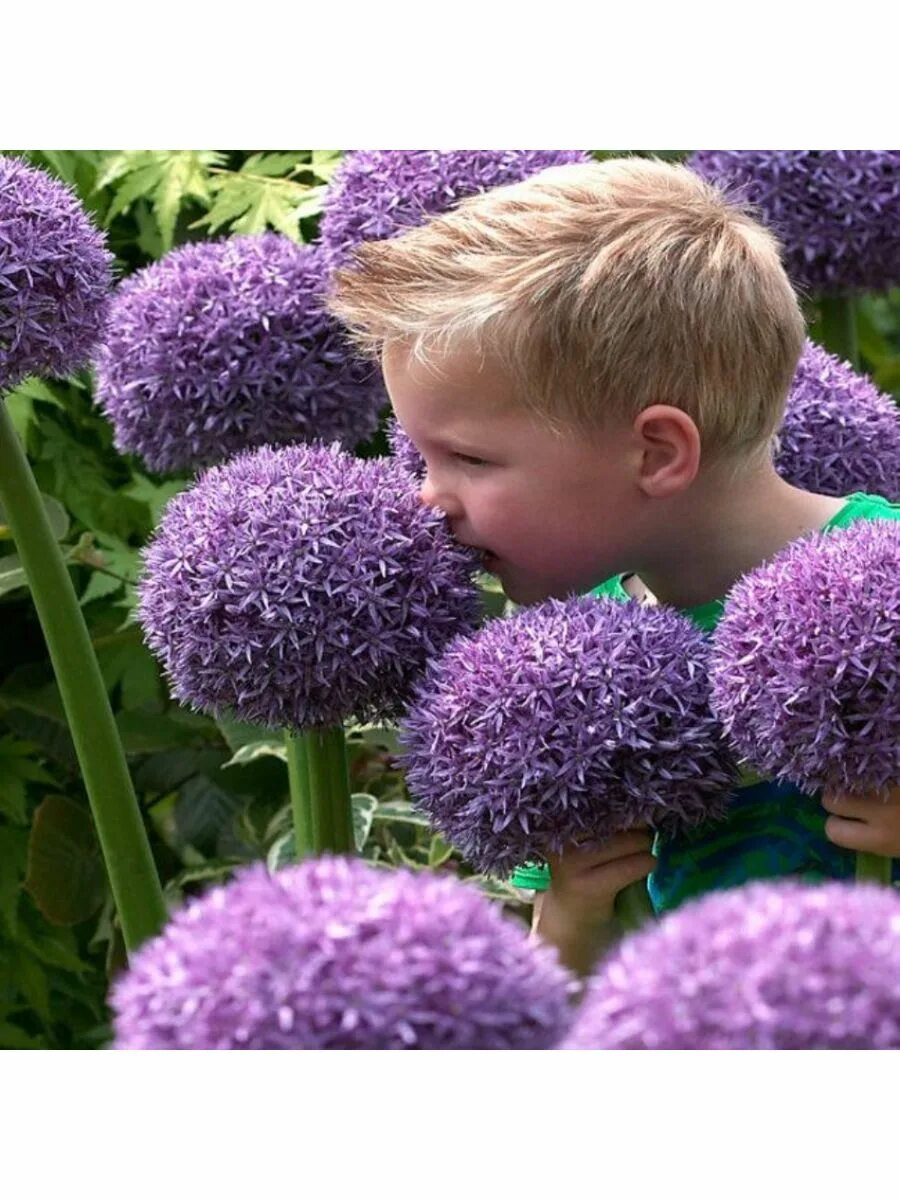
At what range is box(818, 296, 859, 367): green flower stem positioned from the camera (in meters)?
1.47

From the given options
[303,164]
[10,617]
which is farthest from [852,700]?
[10,617]

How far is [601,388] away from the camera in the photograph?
1015 mm

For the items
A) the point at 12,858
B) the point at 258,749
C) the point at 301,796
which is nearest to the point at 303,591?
the point at 301,796

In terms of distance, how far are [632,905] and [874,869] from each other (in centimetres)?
17

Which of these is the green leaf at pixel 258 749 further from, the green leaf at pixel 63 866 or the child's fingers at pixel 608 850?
the child's fingers at pixel 608 850

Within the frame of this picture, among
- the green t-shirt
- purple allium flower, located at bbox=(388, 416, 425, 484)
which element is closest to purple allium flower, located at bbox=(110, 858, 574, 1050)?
the green t-shirt

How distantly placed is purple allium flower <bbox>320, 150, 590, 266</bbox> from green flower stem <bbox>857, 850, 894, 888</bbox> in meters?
0.55

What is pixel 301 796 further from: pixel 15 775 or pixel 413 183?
pixel 15 775

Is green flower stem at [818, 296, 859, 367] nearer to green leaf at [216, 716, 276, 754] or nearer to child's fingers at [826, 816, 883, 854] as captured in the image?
green leaf at [216, 716, 276, 754]

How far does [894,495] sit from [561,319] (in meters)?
0.40

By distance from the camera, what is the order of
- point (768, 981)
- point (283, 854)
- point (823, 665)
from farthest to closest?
point (283, 854) < point (823, 665) < point (768, 981)

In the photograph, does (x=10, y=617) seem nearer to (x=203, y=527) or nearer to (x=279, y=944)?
(x=203, y=527)

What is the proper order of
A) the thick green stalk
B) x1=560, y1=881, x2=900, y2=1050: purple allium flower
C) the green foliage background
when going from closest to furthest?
x1=560, y1=881, x2=900, y2=1050: purple allium flower → the thick green stalk → the green foliage background

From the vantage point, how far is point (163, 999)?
0.55m
